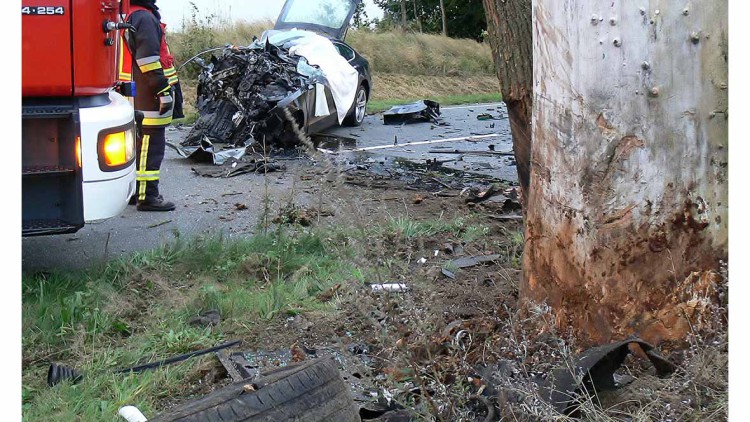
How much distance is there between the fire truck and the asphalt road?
1004 millimetres

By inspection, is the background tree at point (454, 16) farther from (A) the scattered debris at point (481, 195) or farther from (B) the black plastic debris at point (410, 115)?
(A) the scattered debris at point (481, 195)

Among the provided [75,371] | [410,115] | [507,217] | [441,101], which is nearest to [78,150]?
[75,371]

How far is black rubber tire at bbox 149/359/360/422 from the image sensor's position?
2.80m

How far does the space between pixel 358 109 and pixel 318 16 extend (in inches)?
64.4

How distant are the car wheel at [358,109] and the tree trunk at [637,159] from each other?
10219mm

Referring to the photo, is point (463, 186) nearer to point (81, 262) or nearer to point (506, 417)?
point (81, 262)

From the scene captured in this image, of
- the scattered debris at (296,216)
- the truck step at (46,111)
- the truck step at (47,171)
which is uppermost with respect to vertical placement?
the truck step at (46,111)

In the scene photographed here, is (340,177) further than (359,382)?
No

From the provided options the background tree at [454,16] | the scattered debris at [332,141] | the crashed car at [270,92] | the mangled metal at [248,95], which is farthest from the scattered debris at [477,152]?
the background tree at [454,16]

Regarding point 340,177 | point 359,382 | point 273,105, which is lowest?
point 359,382

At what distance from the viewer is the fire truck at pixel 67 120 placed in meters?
4.40

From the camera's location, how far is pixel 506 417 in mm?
2973

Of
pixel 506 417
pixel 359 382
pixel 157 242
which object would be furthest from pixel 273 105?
pixel 506 417

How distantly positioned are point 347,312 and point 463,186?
4550mm
